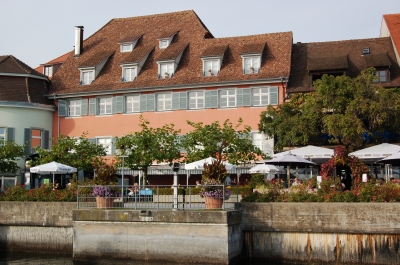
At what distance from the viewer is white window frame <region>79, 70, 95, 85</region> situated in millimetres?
41344

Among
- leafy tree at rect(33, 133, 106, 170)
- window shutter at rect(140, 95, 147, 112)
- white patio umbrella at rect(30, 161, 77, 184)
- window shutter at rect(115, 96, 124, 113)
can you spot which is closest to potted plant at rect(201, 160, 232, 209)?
white patio umbrella at rect(30, 161, 77, 184)

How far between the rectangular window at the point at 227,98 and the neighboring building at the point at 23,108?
38.9 ft

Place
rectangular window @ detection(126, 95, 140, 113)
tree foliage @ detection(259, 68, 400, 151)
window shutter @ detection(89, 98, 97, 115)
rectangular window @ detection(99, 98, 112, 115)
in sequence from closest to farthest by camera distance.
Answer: tree foliage @ detection(259, 68, 400, 151) < rectangular window @ detection(126, 95, 140, 113) < rectangular window @ detection(99, 98, 112, 115) < window shutter @ detection(89, 98, 97, 115)

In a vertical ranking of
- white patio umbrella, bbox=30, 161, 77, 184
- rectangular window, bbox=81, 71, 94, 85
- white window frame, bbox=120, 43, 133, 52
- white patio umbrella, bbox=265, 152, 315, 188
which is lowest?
white patio umbrella, bbox=30, 161, 77, 184

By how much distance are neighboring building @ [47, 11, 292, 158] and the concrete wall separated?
45.6 feet

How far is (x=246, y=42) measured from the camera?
40.3 metres

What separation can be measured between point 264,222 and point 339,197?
9.39 ft

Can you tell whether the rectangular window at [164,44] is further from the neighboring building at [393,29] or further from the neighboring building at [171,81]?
the neighboring building at [393,29]

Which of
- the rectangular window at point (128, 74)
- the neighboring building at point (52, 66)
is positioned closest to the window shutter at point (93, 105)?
the rectangular window at point (128, 74)

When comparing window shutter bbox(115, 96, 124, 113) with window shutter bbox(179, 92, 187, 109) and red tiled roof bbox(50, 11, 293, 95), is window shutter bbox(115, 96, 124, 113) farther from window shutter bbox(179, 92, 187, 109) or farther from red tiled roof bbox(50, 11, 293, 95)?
window shutter bbox(179, 92, 187, 109)

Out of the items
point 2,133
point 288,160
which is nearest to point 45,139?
point 2,133

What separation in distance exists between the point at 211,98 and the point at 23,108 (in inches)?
482

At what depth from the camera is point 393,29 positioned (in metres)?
39.9

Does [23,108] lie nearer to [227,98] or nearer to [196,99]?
[196,99]
